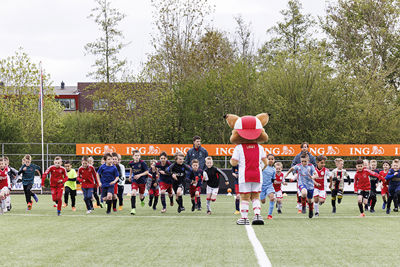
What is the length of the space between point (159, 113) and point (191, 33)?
7574 mm

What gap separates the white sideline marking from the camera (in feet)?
25.9

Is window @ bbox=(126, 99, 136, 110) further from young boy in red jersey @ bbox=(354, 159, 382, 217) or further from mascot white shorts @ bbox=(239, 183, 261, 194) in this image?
mascot white shorts @ bbox=(239, 183, 261, 194)

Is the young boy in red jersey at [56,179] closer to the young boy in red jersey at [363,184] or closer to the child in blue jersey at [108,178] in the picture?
the child in blue jersey at [108,178]

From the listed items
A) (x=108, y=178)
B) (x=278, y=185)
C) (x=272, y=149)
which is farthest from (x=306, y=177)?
(x=272, y=149)

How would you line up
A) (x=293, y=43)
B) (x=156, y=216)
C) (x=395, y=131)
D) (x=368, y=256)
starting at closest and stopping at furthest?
1. (x=368, y=256)
2. (x=156, y=216)
3. (x=395, y=131)
4. (x=293, y=43)

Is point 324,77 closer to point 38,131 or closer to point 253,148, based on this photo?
point 38,131

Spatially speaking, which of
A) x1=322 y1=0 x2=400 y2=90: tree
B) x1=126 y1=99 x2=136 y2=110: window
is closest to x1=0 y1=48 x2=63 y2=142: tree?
x1=126 y1=99 x2=136 y2=110: window

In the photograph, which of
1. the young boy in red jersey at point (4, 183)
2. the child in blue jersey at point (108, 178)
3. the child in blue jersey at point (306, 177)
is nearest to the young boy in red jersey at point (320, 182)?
the child in blue jersey at point (306, 177)

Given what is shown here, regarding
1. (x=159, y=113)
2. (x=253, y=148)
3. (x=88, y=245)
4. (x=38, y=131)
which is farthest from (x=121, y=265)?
(x=38, y=131)

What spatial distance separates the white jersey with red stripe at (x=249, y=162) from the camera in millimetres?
13125

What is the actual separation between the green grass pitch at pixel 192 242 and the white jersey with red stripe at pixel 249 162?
1075 mm

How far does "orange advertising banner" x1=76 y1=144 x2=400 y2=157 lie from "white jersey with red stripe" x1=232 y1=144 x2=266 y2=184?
72.1ft

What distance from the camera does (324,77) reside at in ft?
140

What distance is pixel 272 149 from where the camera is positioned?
35.4 meters
